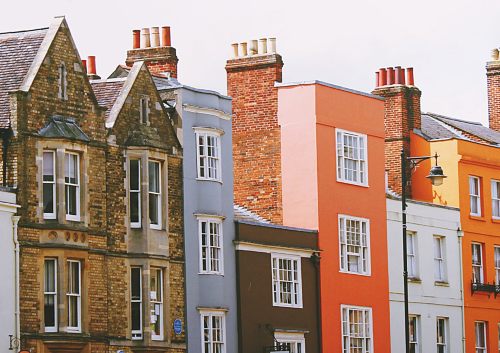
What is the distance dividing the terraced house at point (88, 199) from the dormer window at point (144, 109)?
1.7 inches

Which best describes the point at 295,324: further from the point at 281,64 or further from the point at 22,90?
the point at 22,90

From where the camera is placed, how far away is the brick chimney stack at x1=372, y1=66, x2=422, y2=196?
67.3 metres

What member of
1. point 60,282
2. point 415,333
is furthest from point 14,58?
point 415,333

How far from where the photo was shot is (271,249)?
56.4 meters

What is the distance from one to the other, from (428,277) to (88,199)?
20094 mm

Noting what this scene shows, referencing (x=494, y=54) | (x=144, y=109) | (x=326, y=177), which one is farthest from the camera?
(x=494, y=54)

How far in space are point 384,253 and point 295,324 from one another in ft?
22.5

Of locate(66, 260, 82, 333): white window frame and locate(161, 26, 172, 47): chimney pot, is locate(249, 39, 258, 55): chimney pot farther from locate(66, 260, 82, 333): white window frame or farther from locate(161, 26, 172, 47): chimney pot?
locate(66, 260, 82, 333): white window frame

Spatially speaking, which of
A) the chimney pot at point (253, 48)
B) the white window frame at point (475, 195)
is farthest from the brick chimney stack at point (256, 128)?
the white window frame at point (475, 195)

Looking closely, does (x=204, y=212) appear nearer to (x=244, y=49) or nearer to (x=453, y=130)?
(x=244, y=49)

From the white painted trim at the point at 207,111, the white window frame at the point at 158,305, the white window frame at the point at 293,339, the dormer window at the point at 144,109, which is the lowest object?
the white window frame at the point at 293,339

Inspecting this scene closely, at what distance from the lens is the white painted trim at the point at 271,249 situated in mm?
55031

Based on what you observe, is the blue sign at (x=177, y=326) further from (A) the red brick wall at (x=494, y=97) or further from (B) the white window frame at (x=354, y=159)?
(A) the red brick wall at (x=494, y=97)

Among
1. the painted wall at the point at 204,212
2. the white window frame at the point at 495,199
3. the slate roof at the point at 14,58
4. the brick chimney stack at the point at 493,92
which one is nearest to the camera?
the slate roof at the point at 14,58
